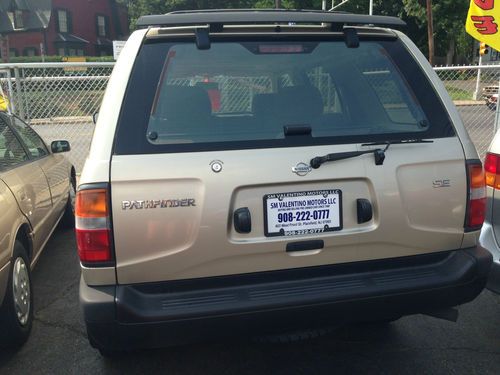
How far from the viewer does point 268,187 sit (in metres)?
2.26

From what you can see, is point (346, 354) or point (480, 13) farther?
point (480, 13)

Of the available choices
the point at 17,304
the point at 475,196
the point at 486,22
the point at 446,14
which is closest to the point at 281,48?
the point at 475,196

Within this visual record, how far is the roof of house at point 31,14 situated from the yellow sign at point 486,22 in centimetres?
4560

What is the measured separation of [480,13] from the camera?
6898 mm

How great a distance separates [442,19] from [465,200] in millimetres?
36136

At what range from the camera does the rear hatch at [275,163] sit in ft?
7.20

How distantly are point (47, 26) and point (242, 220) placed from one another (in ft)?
161

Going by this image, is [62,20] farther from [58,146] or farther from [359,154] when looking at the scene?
[359,154]

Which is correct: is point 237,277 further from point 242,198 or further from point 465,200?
point 465,200

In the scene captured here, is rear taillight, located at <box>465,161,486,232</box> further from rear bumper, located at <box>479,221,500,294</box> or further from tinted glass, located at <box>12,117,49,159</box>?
tinted glass, located at <box>12,117,49,159</box>

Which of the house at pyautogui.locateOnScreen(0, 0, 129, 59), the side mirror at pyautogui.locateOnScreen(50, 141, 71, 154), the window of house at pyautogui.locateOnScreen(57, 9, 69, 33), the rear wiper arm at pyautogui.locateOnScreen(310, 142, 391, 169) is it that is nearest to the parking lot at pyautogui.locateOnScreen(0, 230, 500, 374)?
the rear wiper arm at pyautogui.locateOnScreen(310, 142, 391, 169)

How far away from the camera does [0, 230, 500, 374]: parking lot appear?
2896 millimetres

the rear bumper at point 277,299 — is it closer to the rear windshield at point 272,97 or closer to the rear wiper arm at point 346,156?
the rear wiper arm at point 346,156

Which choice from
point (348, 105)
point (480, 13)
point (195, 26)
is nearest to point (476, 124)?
point (480, 13)
